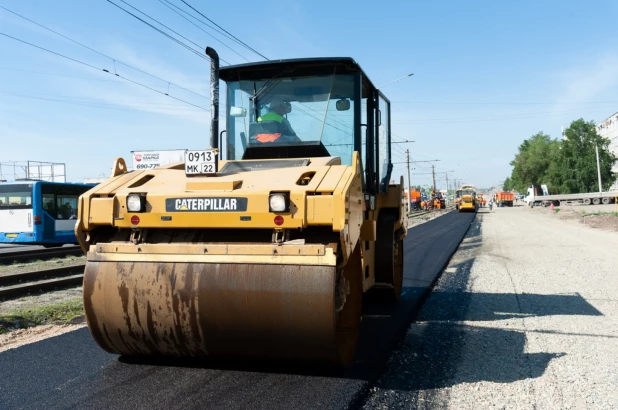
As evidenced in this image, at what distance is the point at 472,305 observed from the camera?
24.7ft

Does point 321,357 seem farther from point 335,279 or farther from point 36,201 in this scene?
point 36,201

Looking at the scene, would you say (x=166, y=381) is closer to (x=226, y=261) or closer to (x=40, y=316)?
(x=226, y=261)

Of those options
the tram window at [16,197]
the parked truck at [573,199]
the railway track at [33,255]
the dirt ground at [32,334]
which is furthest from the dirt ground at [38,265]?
the parked truck at [573,199]

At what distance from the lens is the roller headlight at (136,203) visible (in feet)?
13.3

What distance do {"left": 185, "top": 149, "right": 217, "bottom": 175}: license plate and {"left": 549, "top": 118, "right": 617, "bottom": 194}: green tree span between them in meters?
84.2

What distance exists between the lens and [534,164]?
308 feet

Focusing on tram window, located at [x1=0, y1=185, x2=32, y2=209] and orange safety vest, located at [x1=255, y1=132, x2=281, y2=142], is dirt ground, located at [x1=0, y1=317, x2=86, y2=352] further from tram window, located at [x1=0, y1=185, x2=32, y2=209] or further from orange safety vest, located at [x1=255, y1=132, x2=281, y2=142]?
tram window, located at [x1=0, y1=185, x2=32, y2=209]

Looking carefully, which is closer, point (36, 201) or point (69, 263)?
point (69, 263)

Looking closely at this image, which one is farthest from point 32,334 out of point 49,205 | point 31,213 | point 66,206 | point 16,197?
point 66,206

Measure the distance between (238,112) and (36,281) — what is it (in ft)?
24.4

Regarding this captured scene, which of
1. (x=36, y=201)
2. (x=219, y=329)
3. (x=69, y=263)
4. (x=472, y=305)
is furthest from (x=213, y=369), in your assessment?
(x=36, y=201)

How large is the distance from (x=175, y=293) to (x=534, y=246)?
15322 millimetres

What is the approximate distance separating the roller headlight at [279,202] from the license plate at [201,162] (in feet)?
3.09

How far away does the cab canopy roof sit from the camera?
5.23 metres
